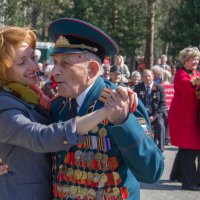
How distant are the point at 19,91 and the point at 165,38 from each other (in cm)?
3664

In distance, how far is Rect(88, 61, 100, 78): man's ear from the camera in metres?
2.98

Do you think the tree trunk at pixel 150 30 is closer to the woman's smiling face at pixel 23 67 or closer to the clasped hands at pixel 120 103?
the woman's smiling face at pixel 23 67

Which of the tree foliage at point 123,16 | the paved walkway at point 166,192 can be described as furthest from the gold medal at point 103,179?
the tree foliage at point 123,16

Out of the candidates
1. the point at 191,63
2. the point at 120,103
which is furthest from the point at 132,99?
the point at 191,63

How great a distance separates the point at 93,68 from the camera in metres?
2.99

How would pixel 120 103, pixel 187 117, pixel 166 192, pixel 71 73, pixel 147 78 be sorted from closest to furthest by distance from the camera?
1. pixel 120 103
2. pixel 71 73
3. pixel 166 192
4. pixel 187 117
5. pixel 147 78

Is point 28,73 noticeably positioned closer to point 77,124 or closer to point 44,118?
point 44,118

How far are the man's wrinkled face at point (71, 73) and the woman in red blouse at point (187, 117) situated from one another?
203 inches

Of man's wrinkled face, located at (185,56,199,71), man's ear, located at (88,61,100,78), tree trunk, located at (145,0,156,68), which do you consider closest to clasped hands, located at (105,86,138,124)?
man's ear, located at (88,61,100,78)

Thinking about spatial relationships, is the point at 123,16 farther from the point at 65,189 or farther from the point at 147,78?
the point at 65,189

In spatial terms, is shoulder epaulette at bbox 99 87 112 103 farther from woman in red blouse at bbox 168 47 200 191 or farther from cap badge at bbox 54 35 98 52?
woman in red blouse at bbox 168 47 200 191

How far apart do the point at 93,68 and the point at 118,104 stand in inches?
19.8

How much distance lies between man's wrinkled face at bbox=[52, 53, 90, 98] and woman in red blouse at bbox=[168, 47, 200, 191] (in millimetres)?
Result: 5169

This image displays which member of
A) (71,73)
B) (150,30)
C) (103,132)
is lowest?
(103,132)
